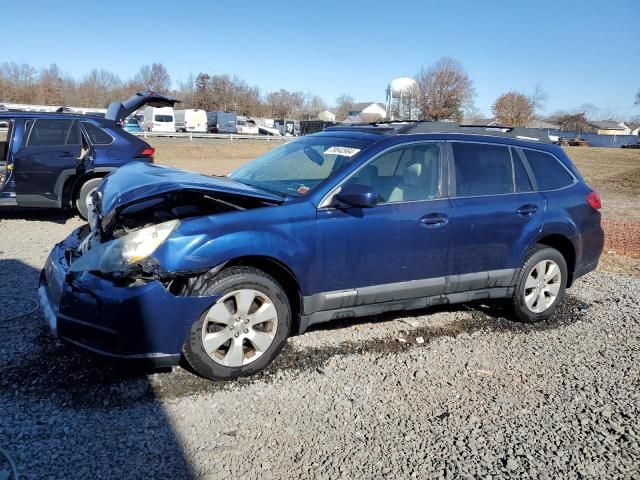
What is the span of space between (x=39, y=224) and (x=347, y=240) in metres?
6.67

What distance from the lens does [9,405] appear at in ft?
9.96

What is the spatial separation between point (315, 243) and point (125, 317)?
1352mm

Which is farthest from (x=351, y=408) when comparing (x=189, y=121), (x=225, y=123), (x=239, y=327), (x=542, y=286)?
(x=225, y=123)

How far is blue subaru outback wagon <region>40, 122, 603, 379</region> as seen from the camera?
10.3ft

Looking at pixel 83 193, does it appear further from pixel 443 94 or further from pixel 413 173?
pixel 443 94

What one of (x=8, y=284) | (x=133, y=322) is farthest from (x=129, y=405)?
(x=8, y=284)

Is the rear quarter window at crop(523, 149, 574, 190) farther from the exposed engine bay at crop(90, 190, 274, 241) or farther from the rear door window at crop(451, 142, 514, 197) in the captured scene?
the exposed engine bay at crop(90, 190, 274, 241)

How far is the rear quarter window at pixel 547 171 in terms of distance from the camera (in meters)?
4.84

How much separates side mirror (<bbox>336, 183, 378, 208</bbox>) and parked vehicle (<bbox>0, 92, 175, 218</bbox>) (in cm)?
556

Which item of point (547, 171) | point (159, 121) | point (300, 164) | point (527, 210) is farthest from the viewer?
point (159, 121)

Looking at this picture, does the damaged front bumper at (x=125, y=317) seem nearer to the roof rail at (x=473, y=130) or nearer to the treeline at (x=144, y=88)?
the roof rail at (x=473, y=130)

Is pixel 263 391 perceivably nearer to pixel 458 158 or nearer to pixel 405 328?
pixel 405 328

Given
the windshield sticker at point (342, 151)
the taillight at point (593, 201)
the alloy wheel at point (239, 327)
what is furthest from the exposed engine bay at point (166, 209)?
the taillight at point (593, 201)

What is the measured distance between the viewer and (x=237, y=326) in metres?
3.40
